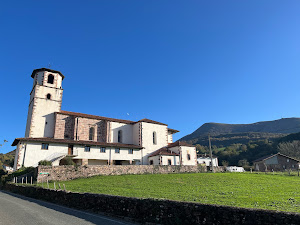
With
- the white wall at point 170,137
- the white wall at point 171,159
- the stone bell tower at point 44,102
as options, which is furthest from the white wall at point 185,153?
the stone bell tower at point 44,102

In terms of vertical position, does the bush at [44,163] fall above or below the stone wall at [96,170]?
above

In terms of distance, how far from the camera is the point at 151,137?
46.2 metres

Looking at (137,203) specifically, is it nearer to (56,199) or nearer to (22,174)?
(56,199)

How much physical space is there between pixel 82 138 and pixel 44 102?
33.8ft

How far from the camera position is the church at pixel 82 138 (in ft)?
111

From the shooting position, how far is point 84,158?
1439 inches

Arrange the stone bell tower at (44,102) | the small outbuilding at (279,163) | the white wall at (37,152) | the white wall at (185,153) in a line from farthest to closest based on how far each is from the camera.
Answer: the small outbuilding at (279,163) < the white wall at (185,153) < the stone bell tower at (44,102) < the white wall at (37,152)

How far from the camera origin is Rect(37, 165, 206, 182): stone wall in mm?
26656

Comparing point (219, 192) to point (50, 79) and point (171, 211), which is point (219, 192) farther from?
point (50, 79)

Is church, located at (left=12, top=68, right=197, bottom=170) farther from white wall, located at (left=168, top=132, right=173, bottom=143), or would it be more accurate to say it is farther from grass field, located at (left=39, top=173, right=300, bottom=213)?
grass field, located at (left=39, top=173, right=300, bottom=213)

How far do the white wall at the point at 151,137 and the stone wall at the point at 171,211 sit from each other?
30457 millimetres

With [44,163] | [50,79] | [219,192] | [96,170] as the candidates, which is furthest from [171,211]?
[50,79]

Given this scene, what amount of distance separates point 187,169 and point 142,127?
13.7 meters

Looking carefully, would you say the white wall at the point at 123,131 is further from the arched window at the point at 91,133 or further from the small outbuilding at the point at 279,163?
the small outbuilding at the point at 279,163
